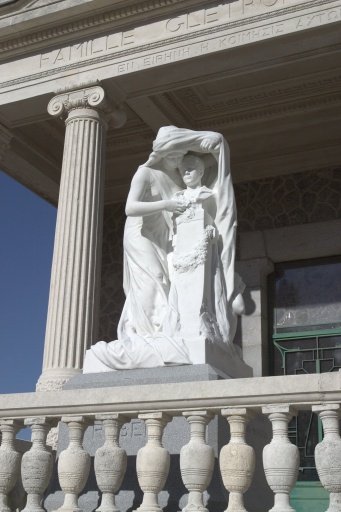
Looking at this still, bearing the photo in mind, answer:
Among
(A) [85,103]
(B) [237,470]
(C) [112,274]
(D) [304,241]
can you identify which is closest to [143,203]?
(B) [237,470]

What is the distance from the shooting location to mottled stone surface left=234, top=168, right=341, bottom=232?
38.7 ft

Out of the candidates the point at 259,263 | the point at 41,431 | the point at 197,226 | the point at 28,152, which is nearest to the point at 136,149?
the point at 28,152

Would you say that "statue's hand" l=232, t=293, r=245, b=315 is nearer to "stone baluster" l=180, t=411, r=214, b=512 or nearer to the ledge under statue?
the ledge under statue

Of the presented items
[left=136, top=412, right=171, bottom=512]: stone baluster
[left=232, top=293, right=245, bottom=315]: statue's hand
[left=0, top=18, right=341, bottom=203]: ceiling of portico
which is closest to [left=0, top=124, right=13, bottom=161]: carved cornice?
[left=0, top=18, right=341, bottom=203]: ceiling of portico

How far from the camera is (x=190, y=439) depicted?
406cm

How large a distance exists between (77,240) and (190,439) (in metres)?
5.29

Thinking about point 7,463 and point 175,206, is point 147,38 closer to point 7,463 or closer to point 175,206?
point 175,206

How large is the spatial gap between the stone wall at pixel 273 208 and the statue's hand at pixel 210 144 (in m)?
6.00

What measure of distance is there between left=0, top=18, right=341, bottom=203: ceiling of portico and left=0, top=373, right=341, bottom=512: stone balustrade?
624 cm

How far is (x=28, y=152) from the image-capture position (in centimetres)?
1294

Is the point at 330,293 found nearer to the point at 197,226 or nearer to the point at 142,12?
the point at 142,12

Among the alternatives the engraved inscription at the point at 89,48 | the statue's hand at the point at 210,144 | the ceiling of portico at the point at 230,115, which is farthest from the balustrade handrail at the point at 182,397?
the engraved inscription at the point at 89,48

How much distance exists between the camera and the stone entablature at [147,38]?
8.84m

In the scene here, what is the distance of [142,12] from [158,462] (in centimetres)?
726
